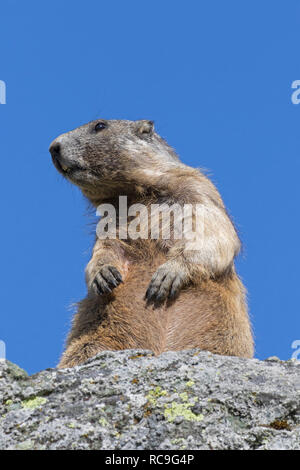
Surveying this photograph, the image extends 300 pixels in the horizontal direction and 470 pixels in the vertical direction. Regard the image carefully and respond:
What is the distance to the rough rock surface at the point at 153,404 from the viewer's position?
19.0 ft

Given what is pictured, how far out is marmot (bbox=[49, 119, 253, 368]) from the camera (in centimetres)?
993

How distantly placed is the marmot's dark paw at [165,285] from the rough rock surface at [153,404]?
2904 mm

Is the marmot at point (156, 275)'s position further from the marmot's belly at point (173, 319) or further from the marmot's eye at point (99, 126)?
the marmot's eye at point (99, 126)

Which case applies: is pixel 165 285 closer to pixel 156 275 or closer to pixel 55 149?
pixel 156 275

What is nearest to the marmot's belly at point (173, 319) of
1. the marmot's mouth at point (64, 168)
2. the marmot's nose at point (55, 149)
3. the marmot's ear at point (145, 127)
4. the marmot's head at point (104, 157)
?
the marmot's head at point (104, 157)

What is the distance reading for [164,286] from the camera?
1013cm

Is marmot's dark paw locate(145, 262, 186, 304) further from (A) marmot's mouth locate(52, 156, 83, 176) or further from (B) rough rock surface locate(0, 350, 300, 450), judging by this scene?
(A) marmot's mouth locate(52, 156, 83, 176)

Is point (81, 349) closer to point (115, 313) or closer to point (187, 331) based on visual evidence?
point (115, 313)

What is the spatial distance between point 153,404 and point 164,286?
3.98m

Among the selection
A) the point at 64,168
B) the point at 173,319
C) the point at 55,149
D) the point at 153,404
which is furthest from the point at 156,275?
the point at 153,404

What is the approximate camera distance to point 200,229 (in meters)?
11.0

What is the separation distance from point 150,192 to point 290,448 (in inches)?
283

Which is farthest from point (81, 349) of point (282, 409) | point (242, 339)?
point (282, 409)
